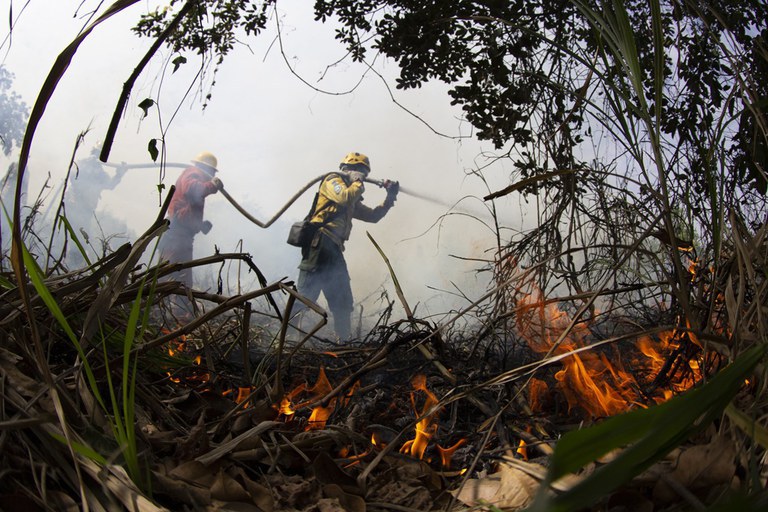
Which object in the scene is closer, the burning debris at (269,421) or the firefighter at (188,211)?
the burning debris at (269,421)

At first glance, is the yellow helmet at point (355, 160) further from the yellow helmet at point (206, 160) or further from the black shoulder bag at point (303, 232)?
the yellow helmet at point (206, 160)

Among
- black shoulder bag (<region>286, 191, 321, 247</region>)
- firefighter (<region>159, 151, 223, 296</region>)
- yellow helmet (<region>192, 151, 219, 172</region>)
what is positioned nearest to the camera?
black shoulder bag (<region>286, 191, 321, 247</region>)

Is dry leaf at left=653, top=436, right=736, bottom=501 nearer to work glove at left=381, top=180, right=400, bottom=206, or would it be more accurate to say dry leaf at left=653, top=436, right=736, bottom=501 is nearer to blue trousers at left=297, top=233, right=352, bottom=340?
blue trousers at left=297, top=233, right=352, bottom=340

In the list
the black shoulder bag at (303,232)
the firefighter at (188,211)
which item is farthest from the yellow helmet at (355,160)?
the firefighter at (188,211)

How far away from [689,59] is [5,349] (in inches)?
98.1

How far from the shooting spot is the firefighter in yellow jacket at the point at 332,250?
659 centimetres

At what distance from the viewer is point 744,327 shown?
30.6 inches

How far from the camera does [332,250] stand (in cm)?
665

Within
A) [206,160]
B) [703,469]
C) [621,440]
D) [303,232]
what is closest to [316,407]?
[703,469]

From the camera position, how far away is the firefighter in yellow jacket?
659cm

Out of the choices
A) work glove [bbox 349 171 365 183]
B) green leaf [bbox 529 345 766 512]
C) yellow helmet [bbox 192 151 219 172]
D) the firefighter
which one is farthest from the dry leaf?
yellow helmet [bbox 192 151 219 172]

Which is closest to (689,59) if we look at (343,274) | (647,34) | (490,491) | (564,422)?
(647,34)

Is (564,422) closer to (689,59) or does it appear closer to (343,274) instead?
(689,59)

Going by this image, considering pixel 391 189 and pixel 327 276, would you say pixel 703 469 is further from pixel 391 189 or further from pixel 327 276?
pixel 391 189
